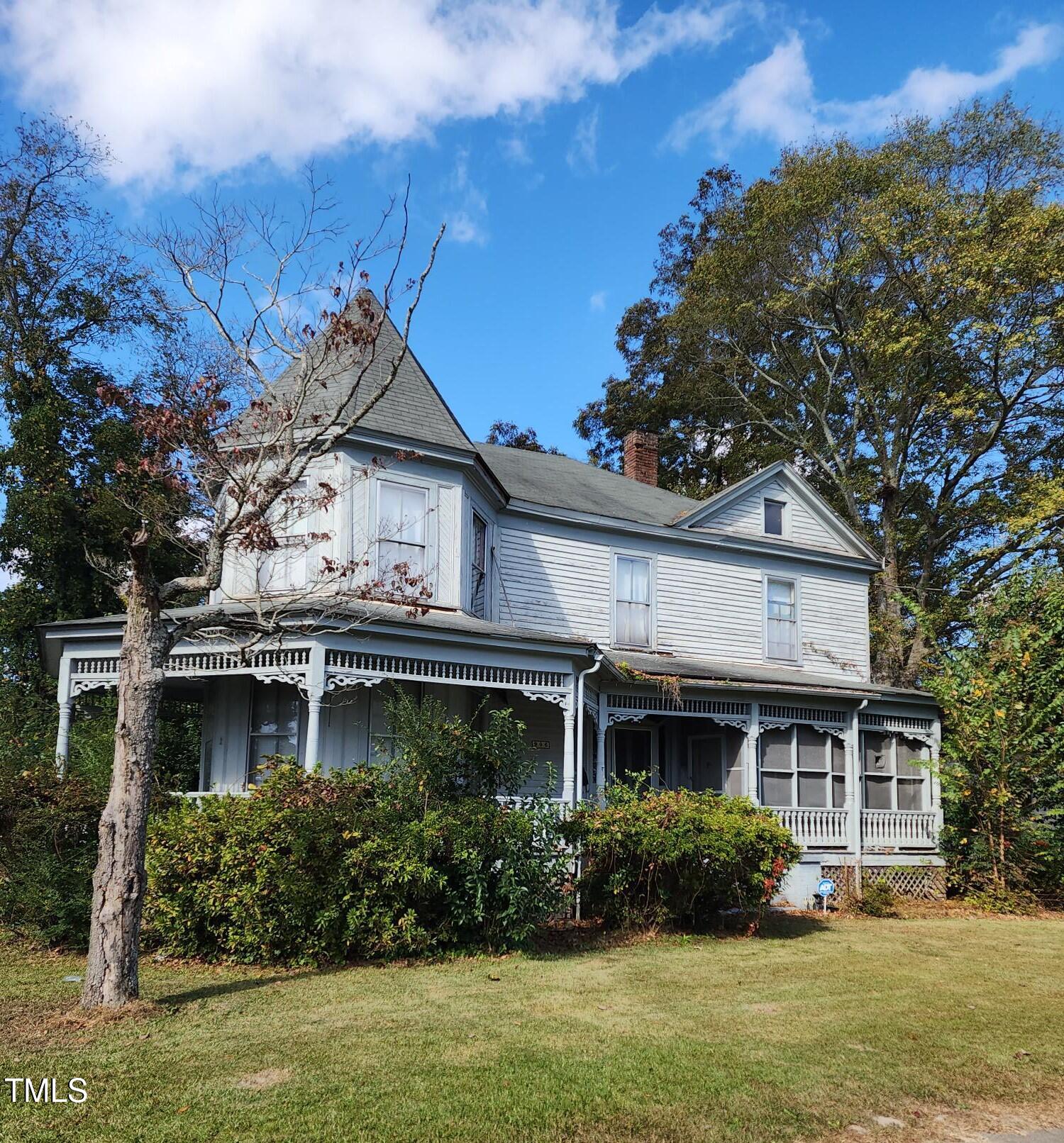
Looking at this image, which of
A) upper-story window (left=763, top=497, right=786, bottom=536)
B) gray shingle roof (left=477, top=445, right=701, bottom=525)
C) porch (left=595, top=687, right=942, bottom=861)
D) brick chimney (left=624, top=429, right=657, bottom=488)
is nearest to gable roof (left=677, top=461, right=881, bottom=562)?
upper-story window (left=763, top=497, right=786, bottom=536)

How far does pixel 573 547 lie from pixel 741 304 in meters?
15.5

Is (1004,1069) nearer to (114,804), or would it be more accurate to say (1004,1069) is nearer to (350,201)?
(114,804)

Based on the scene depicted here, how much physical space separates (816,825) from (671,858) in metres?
7.16

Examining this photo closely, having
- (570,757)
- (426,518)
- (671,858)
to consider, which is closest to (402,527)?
(426,518)

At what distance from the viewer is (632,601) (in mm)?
19344

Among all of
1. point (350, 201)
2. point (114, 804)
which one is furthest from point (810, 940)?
point (350, 201)

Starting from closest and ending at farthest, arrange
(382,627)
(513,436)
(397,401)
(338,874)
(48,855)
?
(338,874) < (48,855) < (382,627) < (397,401) < (513,436)

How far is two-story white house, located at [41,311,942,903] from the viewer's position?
12961 millimetres

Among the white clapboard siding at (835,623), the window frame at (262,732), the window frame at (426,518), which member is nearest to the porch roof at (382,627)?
the window frame at (426,518)

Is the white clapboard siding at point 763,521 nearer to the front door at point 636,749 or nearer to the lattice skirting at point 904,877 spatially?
the front door at point 636,749

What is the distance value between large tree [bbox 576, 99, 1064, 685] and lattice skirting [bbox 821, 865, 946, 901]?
7.51 m

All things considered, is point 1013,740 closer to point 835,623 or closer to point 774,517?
point 835,623

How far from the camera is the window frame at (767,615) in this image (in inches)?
822

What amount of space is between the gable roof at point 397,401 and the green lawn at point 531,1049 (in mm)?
8358
